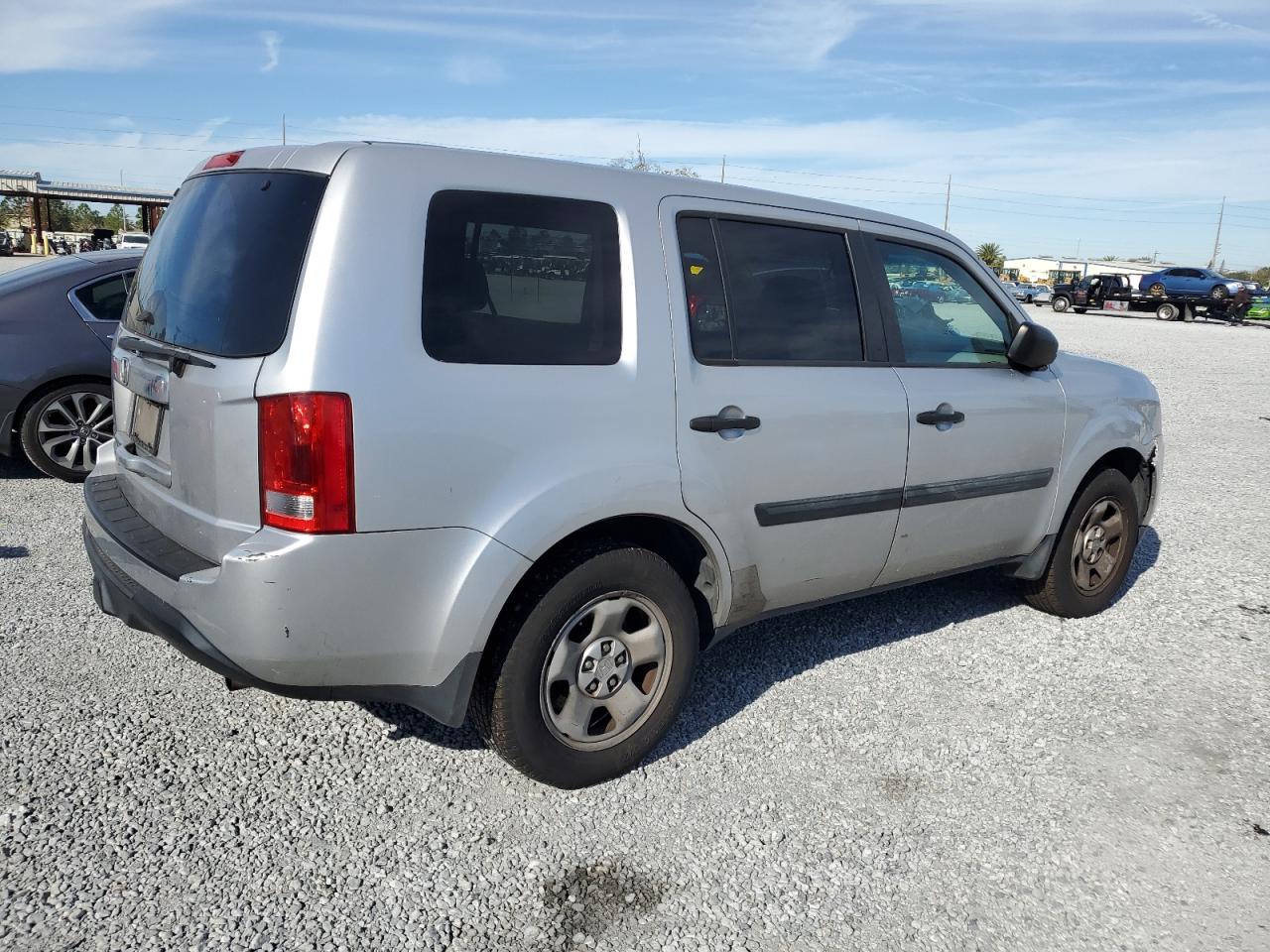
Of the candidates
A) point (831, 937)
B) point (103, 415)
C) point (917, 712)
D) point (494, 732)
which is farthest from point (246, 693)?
point (103, 415)

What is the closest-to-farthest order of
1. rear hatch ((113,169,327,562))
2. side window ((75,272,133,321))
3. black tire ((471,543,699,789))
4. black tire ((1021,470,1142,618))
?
rear hatch ((113,169,327,562)), black tire ((471,543,699,789)), black tire ((1021,470,1142,618)), side window ((75,272,133,321))

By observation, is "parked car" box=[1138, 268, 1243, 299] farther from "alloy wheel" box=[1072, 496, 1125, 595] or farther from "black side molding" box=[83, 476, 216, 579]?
"black side molding" box=[83, 476, 216, 579]

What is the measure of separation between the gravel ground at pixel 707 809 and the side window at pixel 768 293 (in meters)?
1.37

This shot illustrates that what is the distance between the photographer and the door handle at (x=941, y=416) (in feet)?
12.5

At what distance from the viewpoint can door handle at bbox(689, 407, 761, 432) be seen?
316 centimetres

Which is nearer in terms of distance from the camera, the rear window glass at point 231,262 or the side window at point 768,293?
the rear window glass at point 231,262

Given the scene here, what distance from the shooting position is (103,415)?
6.54 metres

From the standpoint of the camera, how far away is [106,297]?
6.57 meters

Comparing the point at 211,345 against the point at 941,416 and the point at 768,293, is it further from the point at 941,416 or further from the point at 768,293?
the point at 941,416

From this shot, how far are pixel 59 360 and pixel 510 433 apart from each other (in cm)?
489

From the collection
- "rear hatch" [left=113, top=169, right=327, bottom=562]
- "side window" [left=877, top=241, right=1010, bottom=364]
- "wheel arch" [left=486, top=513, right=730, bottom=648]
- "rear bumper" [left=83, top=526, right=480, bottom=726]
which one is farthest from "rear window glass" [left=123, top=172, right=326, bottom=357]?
"side window" [left=877, top=241, right=1010, bottom=364]

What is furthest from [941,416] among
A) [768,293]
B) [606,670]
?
[606,670]

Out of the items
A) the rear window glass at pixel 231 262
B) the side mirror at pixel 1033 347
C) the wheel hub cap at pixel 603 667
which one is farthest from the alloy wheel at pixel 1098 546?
the rear window glass at pixel 231 262

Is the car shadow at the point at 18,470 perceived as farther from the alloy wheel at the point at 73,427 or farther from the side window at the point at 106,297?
the side window at the point at 106,297
